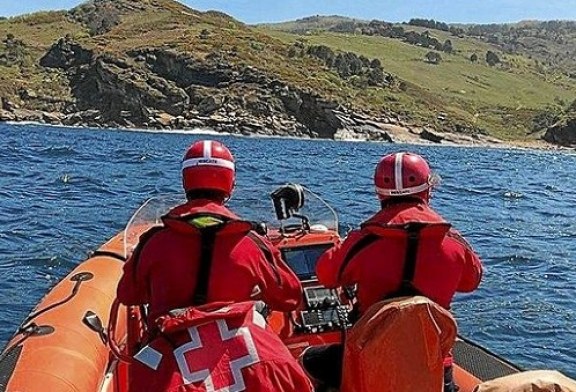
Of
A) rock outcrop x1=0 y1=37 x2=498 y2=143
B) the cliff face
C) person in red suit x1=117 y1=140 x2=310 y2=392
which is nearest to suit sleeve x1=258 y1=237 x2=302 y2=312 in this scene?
person in red suit x1=117 y1=140 x2=310 y2=392

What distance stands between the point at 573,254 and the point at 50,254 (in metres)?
9.80

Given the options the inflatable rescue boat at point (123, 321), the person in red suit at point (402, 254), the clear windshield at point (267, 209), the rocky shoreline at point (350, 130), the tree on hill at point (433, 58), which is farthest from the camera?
the tree on hill at point (433, 58)

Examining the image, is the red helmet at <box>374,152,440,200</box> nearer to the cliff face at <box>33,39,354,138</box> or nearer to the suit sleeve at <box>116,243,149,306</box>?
Answer: the suit sleeve at <box>116,243,149,306</box>

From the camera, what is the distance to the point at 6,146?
3938cm

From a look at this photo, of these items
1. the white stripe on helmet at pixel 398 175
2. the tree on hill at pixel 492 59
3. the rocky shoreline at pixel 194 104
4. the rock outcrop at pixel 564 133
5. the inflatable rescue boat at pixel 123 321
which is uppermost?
the white stripe on helmet at pixel 398 175

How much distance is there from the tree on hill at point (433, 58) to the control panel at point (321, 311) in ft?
497

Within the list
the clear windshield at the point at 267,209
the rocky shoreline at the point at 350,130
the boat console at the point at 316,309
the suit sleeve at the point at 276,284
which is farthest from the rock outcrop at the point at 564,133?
the suit sleeve at the point at 276,284

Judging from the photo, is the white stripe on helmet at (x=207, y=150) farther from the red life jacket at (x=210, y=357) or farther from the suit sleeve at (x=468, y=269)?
the suit sleeve at (x=468, y=269)

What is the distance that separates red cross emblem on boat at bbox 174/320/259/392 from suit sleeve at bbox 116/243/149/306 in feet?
1.66

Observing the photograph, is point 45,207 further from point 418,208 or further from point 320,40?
point 320,40

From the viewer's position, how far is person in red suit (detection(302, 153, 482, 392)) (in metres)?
4.70

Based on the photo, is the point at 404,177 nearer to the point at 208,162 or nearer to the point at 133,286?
the point at 208,162

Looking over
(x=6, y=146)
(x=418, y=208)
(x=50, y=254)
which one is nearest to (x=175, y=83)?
(x=6, y=146)

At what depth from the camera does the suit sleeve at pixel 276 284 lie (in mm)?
4613
